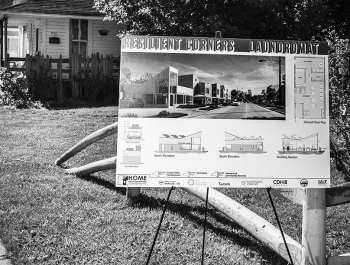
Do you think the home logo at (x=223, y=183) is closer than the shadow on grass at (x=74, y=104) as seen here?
Yes

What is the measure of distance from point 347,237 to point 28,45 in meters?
21.2

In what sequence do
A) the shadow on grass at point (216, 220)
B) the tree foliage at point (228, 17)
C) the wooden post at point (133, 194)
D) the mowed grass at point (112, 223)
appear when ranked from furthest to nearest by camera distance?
the tree foliage at point (228, 17) < the wooden post at point (133, 194) < the shadow on grass at point (216, 220) < the mowed grass at point (112, 223)

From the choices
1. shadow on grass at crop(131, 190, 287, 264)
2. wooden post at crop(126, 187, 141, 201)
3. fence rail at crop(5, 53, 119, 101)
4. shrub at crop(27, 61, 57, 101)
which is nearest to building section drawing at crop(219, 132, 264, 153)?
shadow on grass at crop(131, 190, 287, 264)

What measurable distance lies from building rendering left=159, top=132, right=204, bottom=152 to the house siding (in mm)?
18856

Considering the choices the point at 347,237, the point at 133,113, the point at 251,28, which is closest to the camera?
the point at 133,113

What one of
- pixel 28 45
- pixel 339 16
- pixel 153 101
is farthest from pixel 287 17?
pixel 28 45

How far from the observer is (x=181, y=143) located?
4.13 m

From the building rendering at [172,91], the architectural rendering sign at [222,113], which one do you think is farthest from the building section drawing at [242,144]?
the building rendering at [172,91]

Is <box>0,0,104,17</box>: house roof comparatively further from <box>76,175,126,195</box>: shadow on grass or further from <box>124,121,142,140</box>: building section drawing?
<box>124,121,142,140</box>: building section drawing

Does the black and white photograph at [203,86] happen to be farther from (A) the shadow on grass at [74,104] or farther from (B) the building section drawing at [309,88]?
(A) the shadow on grass at [74,104]

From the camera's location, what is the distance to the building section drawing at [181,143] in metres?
4.12

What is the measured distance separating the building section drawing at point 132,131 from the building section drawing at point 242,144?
630mm

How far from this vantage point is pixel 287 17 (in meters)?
14.5

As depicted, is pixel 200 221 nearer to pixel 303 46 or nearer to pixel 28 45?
pixel 303 46
